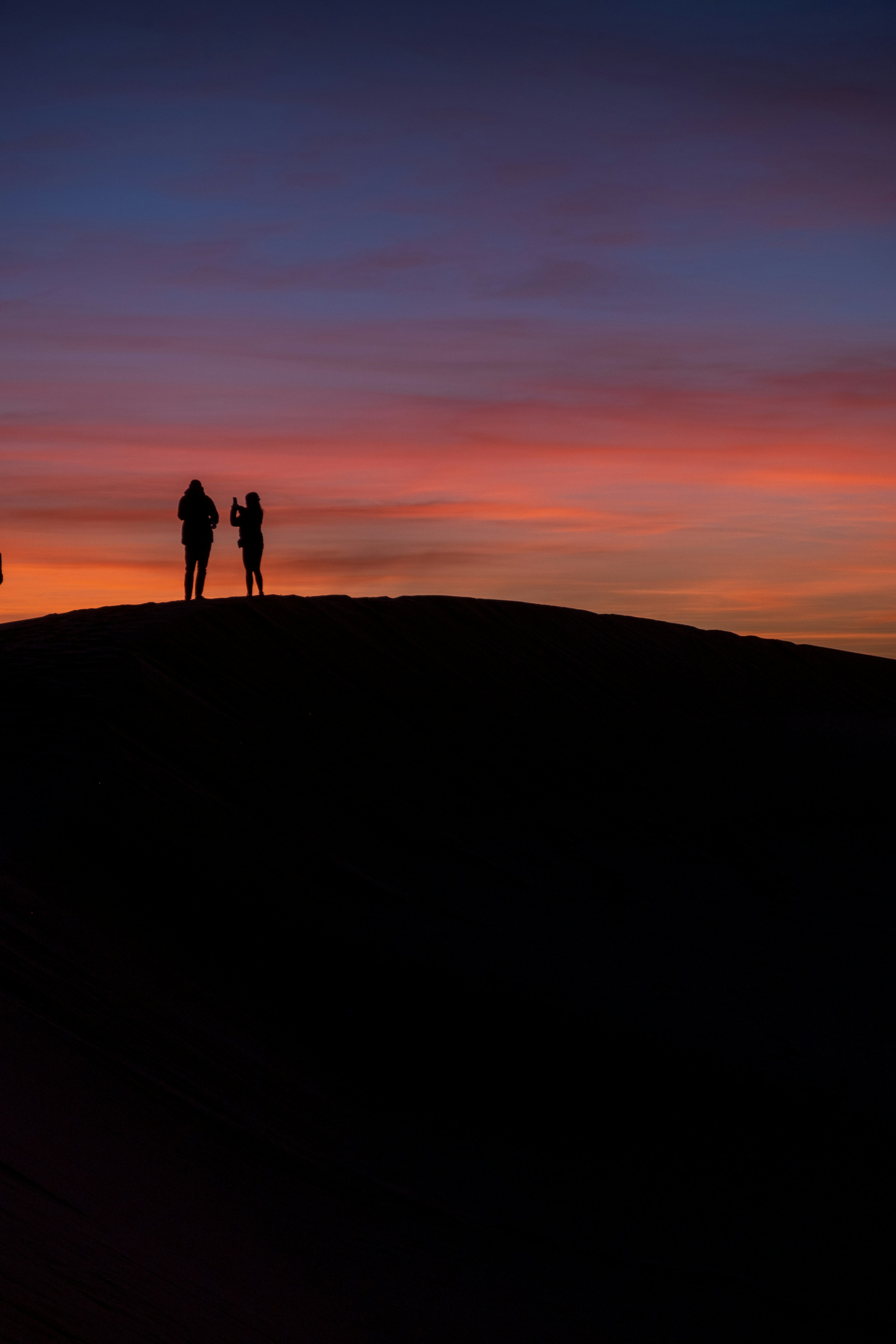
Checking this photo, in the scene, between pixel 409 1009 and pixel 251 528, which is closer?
pixel 409 1009

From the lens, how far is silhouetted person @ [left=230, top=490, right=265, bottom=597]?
42.4 ft

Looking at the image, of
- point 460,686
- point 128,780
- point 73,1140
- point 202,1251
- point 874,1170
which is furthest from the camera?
point 460,686

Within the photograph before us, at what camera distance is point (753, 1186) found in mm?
5430

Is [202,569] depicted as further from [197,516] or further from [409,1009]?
[409,1009]

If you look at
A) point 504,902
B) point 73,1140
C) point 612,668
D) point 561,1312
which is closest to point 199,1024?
point 73,1140

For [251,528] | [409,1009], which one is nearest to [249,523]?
[251,528]

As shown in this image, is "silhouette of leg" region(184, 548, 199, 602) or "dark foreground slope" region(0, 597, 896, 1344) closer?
"dark foreground slope" region(0, 597, 896, 1344)

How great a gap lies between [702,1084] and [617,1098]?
548mm

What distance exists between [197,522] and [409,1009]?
7115 millimetres

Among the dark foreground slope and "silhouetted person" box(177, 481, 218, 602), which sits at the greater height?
"silhouetted person" box(177, 481, 218, 602)

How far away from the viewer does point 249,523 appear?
42.5ft

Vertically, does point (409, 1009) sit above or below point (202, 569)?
below

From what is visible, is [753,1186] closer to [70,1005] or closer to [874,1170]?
[874,1170]

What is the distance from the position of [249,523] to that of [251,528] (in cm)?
7
